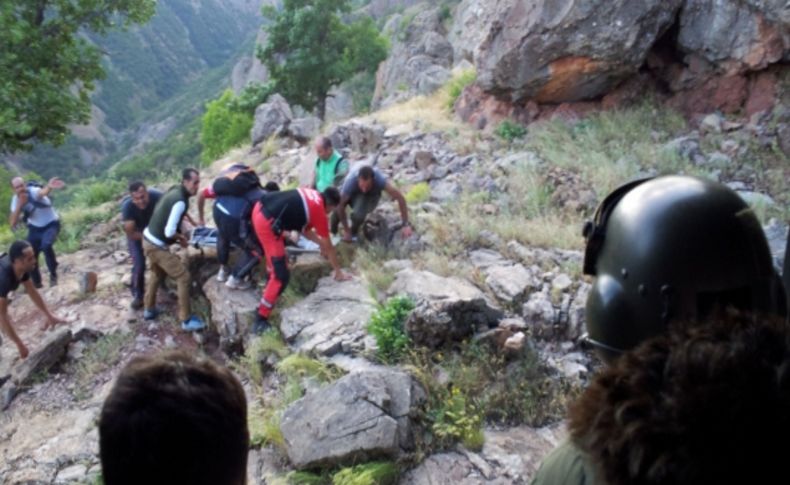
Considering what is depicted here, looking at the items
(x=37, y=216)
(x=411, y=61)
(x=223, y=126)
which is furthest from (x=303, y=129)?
(x=411, y=61)

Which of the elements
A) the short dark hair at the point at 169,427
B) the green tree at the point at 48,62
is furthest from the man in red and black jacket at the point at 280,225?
the green tree at the point at 48,62

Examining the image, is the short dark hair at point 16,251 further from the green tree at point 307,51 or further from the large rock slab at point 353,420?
the green tree at point 307,51

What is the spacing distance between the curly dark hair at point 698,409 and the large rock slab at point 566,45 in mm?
9850

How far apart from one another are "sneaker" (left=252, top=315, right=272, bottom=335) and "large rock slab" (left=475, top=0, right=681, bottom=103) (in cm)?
657

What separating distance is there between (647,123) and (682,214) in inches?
346

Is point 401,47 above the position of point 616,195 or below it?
above

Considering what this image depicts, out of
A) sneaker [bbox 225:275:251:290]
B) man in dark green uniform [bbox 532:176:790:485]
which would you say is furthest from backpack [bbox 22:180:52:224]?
man in dark green uniform [bbox 532:176:790:485]

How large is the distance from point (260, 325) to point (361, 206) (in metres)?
1.82

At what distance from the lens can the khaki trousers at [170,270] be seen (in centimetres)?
682

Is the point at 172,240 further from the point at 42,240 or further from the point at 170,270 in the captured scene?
the point at 42,240

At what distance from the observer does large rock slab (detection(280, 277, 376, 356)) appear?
5527 mm

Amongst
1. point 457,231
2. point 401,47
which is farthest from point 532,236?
point 401,47

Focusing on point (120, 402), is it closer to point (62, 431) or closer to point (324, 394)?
point (324, 394)

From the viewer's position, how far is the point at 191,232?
7711 millimetres
